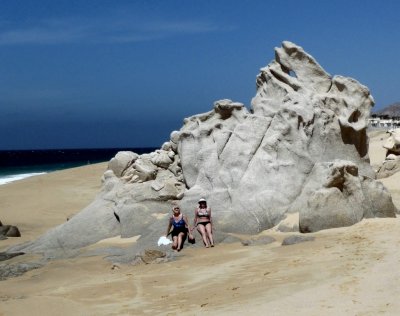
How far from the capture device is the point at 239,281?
24.1ft

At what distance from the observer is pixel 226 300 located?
6547mm

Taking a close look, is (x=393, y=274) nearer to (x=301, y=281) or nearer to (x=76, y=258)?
(x=301, y=281)

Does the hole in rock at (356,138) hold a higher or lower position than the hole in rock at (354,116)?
lower

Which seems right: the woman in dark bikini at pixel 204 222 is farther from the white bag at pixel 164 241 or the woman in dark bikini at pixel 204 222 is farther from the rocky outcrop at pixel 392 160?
the rocky outcrop at pixel 392 160

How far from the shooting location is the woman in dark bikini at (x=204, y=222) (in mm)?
10492

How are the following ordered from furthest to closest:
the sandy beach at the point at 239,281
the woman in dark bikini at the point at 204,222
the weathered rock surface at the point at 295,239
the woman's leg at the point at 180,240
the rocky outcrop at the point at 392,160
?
1. the rocky outcrop at the point at 392,160
2. the woman in dark bikini at the point at 204,222
3. the woman's leg at the point at 180,240
4. the weathered rock surface at the point at 295,239
5. the sandy beach at the point at 239,281

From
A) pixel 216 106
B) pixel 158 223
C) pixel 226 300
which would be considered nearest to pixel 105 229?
pixel 158 223

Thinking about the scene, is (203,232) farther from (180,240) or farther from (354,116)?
(354,116)

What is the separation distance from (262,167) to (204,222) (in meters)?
1.83

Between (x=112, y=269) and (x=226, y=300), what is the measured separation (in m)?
3.29

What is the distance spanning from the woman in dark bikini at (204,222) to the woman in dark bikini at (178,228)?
8.8 inches

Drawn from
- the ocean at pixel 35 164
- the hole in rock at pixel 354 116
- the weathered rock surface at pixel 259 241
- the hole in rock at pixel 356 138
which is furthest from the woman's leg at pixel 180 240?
the ocean at pixel 35 164

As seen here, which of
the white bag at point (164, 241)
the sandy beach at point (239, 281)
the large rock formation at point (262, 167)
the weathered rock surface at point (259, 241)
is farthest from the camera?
the large rock formation at point (262, 167)

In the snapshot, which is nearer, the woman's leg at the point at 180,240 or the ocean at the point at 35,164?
the woman's leg at the point at 180,240
